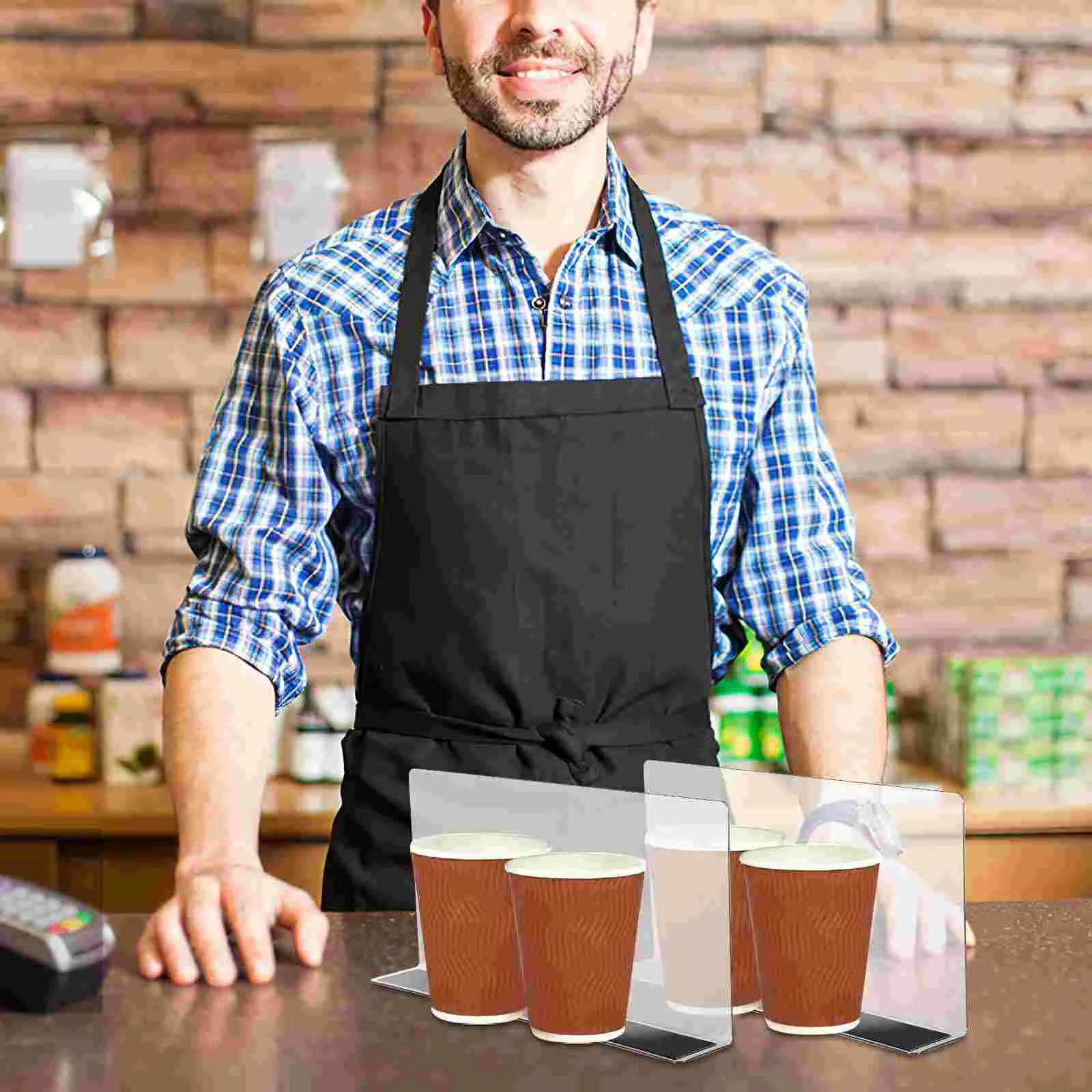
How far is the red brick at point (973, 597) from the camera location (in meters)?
2.89

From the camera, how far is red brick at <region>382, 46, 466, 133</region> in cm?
278

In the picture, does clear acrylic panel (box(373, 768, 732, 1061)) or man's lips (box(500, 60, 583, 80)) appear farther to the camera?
man's lips (box(500, 60, 583, 80))

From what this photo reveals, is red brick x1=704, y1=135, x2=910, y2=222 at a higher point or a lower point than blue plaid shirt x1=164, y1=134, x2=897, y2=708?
higher

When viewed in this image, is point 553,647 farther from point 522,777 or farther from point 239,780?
point 239,780

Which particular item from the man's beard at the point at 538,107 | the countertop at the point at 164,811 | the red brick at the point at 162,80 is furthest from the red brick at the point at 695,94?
the man's beard at the point at 538,107

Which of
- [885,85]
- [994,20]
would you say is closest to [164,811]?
[885,85]

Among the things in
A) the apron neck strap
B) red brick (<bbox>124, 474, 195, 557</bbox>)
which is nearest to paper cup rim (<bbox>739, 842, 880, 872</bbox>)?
the apron neck strap

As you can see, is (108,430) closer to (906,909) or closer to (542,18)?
(542,18)

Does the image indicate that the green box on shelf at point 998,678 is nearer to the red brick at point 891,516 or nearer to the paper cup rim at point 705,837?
the red brick at point 891,516

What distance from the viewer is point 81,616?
267 centimetres

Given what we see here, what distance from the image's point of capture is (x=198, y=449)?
9.29ft

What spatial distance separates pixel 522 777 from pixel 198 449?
149 cm

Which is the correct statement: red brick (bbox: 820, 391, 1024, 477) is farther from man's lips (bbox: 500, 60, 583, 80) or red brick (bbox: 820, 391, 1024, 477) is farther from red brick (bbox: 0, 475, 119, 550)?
Result: man's lips (bbox: 500, 60, 583, 80)

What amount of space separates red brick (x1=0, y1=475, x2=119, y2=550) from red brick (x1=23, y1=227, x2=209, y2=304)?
323 mm
